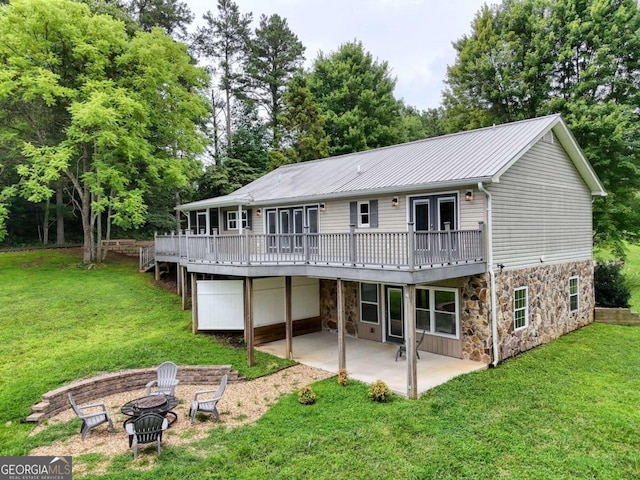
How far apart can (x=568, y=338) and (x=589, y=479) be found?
8.43m

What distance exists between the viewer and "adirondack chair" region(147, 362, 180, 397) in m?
9.02

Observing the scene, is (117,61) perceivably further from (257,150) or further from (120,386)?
(120,386)

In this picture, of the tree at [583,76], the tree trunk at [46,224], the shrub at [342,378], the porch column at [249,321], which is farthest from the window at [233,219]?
the tree trunk at [46,224]

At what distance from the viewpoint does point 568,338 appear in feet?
42.9

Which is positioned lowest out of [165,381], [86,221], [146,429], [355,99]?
[165,381]

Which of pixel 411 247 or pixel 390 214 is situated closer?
pixel 411 247

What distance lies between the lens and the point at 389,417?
7719 mm

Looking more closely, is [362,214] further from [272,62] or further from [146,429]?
[272,62]

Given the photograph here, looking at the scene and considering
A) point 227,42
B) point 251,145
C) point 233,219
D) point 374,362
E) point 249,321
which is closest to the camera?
point 249,321

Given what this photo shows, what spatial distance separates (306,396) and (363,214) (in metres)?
6.43

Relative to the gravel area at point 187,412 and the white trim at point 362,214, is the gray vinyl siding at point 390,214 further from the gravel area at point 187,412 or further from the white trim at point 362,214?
the gravel area at point 187,412

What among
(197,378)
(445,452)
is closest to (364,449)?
(445,452)

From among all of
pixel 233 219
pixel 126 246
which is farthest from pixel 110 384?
pixel 126 246

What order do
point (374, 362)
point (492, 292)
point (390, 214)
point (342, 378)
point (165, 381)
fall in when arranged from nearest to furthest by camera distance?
point (165, 381) → point (342, 378) → point (492, 292) → point (374, 362) → point (390, 214)
